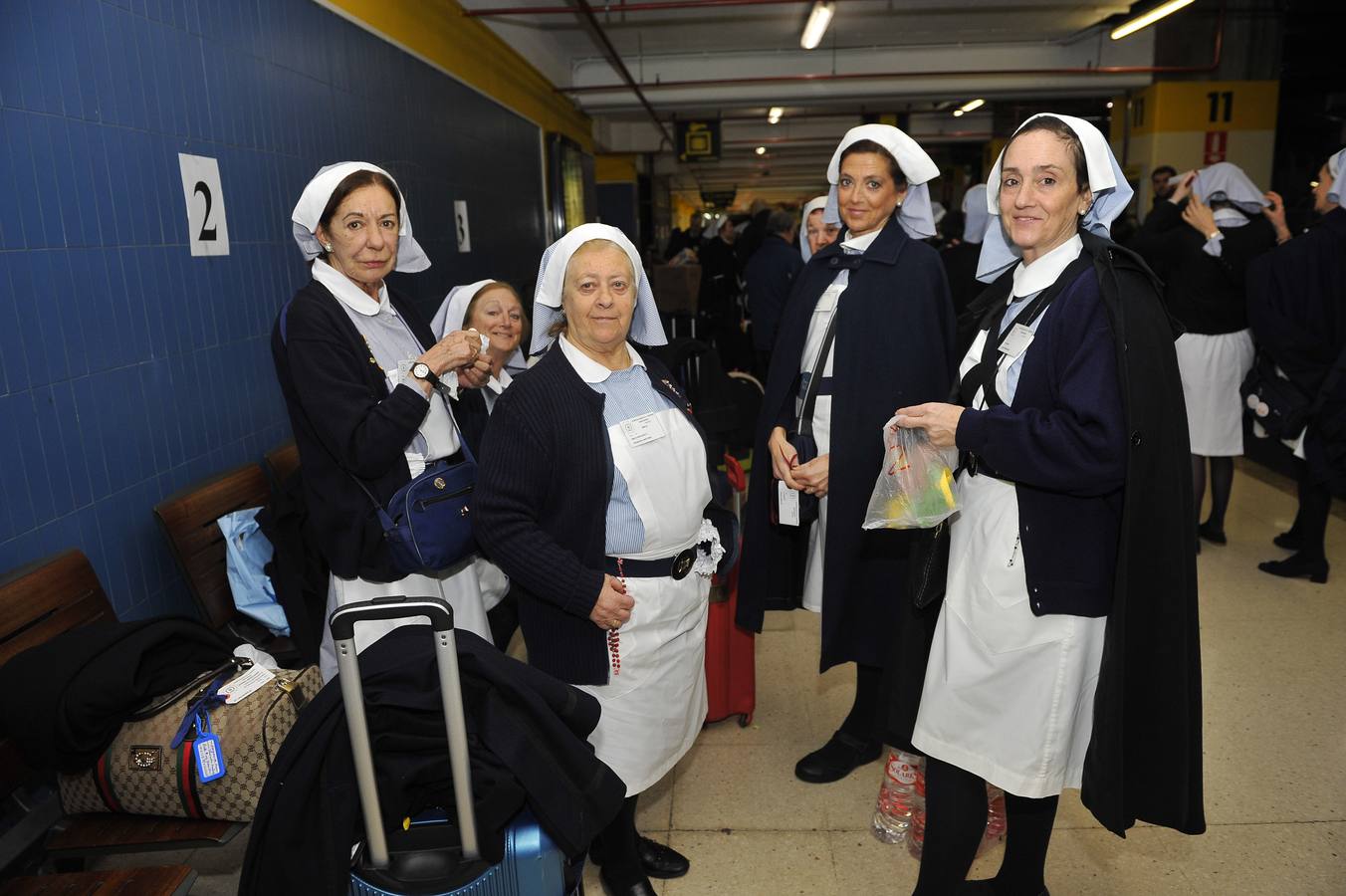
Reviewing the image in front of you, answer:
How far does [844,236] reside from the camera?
2594 mm

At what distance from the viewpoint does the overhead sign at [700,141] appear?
1359cm

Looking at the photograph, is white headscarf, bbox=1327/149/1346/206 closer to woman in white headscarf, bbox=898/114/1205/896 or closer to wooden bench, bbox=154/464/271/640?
woman in white headscarf, bbox=898/114/1205/896

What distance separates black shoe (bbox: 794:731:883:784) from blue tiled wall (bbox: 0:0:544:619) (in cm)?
214

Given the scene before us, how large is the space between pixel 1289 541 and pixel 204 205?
523cm

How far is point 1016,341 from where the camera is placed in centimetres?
182

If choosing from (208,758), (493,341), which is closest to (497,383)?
(493,341)

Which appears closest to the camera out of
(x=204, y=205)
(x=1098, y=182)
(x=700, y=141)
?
(x=1098, y=182)

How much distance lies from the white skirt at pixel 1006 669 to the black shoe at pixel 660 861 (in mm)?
858

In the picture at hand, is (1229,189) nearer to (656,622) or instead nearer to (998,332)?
(998,332)

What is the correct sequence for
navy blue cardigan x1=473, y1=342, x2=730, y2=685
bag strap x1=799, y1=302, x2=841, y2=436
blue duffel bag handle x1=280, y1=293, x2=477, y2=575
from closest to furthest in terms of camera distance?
navy blue cardigan x1=473, y1=342, x2=730, y2=685
blue duffel bag handle x1=280, y1=293, x2=477, y2=575
bag strap x1=799, y1=302, x2=841, y2=436

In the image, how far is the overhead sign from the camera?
13.6 m

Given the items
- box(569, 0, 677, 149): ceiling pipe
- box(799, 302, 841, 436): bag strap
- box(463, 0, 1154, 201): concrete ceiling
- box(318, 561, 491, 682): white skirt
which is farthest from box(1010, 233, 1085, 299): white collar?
box(463, 0, 1154, 201): concrete ceiling

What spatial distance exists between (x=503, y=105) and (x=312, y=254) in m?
6.66

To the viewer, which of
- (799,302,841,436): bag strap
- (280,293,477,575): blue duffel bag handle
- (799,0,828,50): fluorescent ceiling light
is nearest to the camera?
Answer: (280,293,477,575): blue duffel bag handle
